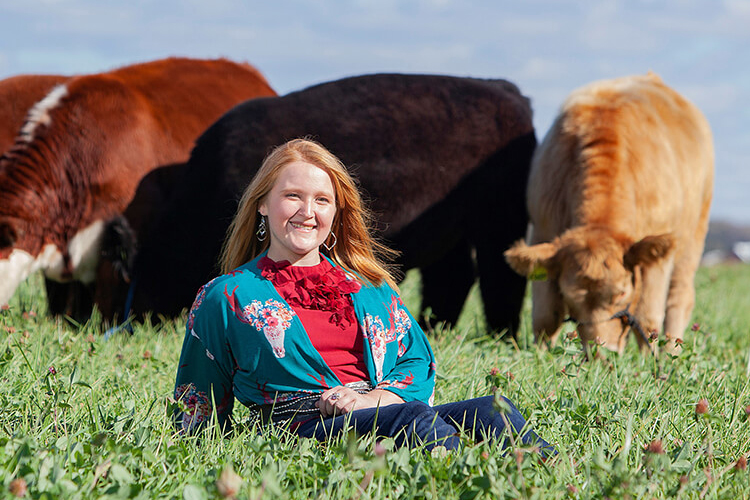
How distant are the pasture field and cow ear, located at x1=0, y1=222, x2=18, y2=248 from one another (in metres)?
1.27

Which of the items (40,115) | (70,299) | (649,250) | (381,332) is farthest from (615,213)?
(70,299)

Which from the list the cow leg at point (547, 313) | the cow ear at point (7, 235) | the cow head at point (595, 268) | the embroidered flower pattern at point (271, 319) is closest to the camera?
the embroidered flower pattern at point (271, 319)

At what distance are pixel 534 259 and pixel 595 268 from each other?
333mm

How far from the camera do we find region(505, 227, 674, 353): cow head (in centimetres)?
429

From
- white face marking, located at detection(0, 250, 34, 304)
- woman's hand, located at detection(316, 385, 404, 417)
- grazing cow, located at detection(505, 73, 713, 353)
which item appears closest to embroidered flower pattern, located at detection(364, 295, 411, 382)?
woman's hand, located at detection(316, 385, 404, 417)

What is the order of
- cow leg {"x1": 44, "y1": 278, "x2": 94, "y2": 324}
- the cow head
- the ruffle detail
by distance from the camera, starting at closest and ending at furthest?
the ruffle detail → the cow head → cow leg {"x1": 44, "y1": 278, "x2": 94, "y2": 324}

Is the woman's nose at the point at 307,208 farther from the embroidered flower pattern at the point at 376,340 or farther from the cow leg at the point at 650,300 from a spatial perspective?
the cow leg at the point at 650,300

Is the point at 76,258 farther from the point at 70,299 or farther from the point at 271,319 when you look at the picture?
the point at 271,319

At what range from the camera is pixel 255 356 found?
2.43m

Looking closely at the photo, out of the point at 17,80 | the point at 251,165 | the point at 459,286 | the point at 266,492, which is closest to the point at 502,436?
the point at 266,492

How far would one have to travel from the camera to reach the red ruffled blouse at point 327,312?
8.17 feet

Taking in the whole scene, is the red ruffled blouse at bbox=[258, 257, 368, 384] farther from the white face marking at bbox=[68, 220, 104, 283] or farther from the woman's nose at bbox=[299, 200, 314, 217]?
the white face marking at bbox=[68, 220, 104, 283]

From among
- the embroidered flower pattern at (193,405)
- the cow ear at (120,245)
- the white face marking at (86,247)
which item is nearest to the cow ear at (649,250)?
the embroidered flower pattern at (193,405)

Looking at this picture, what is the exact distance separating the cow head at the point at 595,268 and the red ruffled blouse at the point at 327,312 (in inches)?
80.3
